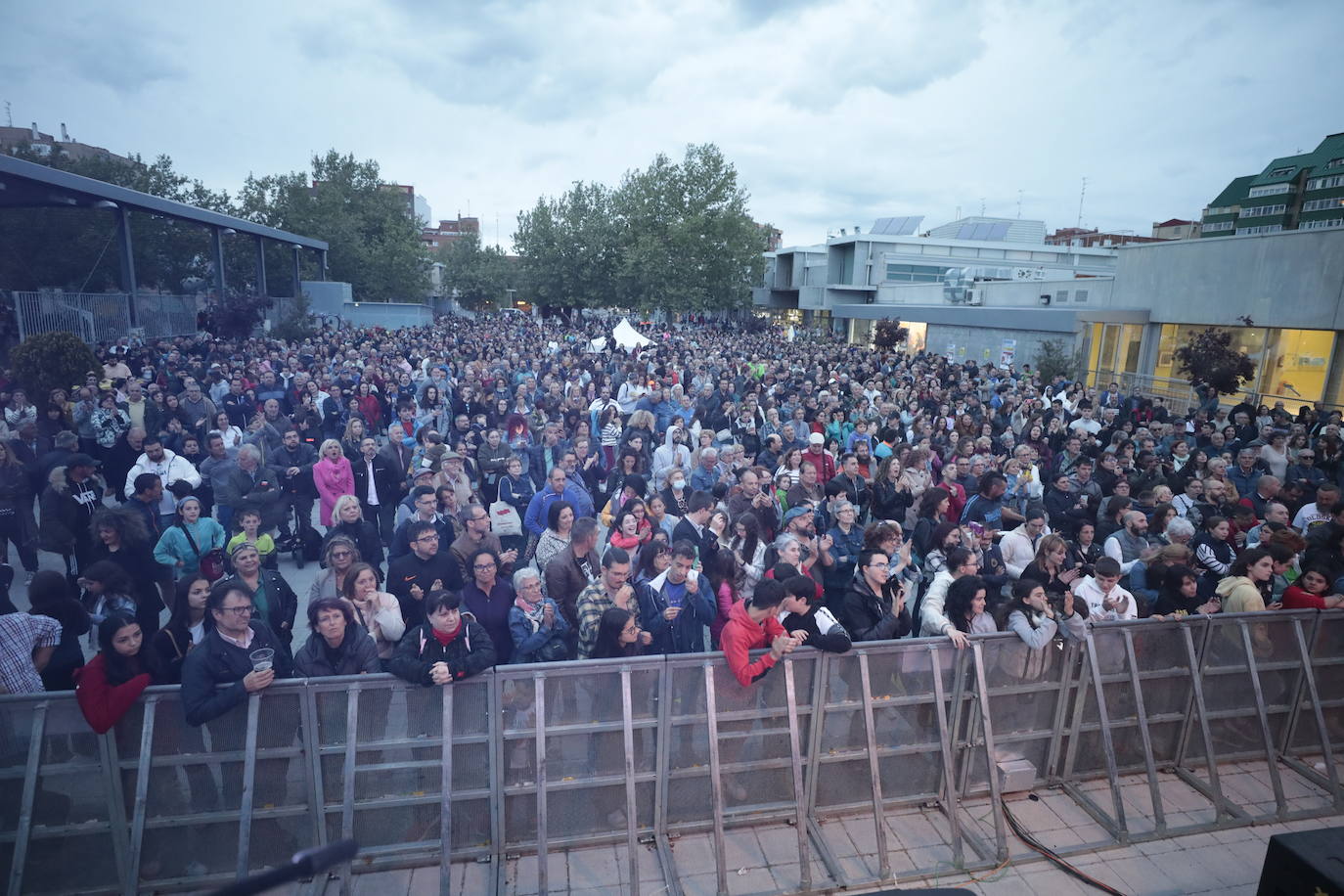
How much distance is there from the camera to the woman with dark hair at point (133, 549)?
514cm

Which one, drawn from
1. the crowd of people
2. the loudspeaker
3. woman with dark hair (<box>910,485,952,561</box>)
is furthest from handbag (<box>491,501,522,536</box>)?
the loudspeaker

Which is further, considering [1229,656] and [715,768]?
[1229,656]

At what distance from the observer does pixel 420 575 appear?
500cm

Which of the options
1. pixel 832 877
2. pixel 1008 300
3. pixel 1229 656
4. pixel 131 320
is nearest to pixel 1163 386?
pixel 1008 300

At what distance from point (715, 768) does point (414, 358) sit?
754 inches

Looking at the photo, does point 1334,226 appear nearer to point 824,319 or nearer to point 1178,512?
point 1178,512

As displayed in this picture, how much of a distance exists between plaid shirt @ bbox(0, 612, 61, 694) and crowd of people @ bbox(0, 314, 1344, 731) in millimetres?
12

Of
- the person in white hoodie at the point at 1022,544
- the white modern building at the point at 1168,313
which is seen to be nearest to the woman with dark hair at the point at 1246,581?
the person in white hoodie at the point at 1022,544

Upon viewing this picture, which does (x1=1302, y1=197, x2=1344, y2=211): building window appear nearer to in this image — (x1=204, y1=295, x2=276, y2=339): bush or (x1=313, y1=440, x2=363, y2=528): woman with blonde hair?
(x1=313, y1=440, x2=363, y2=528): woman with blonde hair

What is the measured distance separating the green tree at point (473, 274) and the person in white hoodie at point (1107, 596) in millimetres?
69854

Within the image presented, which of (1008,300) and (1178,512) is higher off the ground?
(1008,300)

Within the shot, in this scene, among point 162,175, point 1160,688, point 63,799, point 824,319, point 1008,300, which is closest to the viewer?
point 63,799

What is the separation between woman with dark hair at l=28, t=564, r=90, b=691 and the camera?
12.9 feet

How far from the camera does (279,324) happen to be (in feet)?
88.8
